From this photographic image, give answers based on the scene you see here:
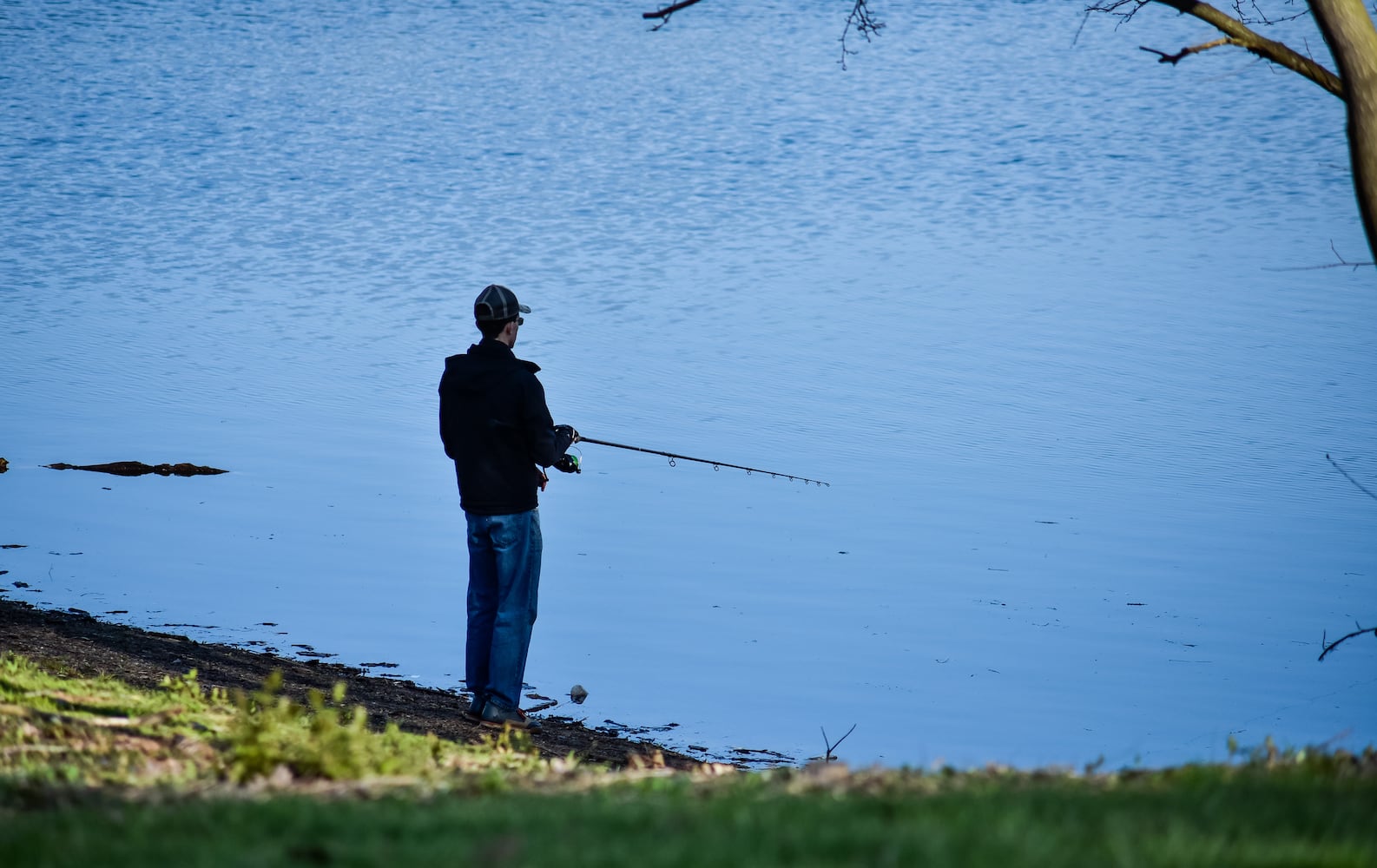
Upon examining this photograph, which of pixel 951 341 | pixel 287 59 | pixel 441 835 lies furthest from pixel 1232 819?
pixel 287 59

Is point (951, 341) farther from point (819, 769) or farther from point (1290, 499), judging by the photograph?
point (819, 769)

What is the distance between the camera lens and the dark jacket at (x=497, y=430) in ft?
25.6

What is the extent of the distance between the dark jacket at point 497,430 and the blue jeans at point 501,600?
107mm

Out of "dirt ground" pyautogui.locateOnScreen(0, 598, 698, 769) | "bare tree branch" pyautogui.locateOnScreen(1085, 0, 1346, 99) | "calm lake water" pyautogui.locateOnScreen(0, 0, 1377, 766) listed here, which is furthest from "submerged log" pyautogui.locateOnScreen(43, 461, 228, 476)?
"bare tree branch" pyautogui.locateOnScreen(1085, 0, 1346, 99)

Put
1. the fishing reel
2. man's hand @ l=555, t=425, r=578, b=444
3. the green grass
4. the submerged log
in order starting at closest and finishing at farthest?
1. the green grass
2. man's hand @ l=555, t=425, r=578, b=444
3. the fishing reel
4. the submerged log

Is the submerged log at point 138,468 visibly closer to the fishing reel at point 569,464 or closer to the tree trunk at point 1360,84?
the fishing reel at point 569,464

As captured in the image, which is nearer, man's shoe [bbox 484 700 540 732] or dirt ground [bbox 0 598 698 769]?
man's shoe [bbox 484 700 540 732]

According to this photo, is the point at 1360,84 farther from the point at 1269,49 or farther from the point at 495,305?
the point at 495,305

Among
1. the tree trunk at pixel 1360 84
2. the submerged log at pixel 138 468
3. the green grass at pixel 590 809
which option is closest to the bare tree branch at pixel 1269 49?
the tree trunk at pixel 1360 84

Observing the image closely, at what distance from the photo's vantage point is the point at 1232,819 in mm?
4145

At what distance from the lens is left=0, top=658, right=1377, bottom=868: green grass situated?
3730 millimetres

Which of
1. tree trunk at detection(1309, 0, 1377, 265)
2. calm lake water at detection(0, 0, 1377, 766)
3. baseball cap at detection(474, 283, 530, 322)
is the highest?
tree trunk at detection(1309, 0, 1377, 265)

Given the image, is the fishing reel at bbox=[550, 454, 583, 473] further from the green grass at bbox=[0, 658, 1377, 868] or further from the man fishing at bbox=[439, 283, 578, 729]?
the green grass at bbox=[0, 658, 1377, 868]

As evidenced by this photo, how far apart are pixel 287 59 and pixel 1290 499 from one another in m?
33.7
